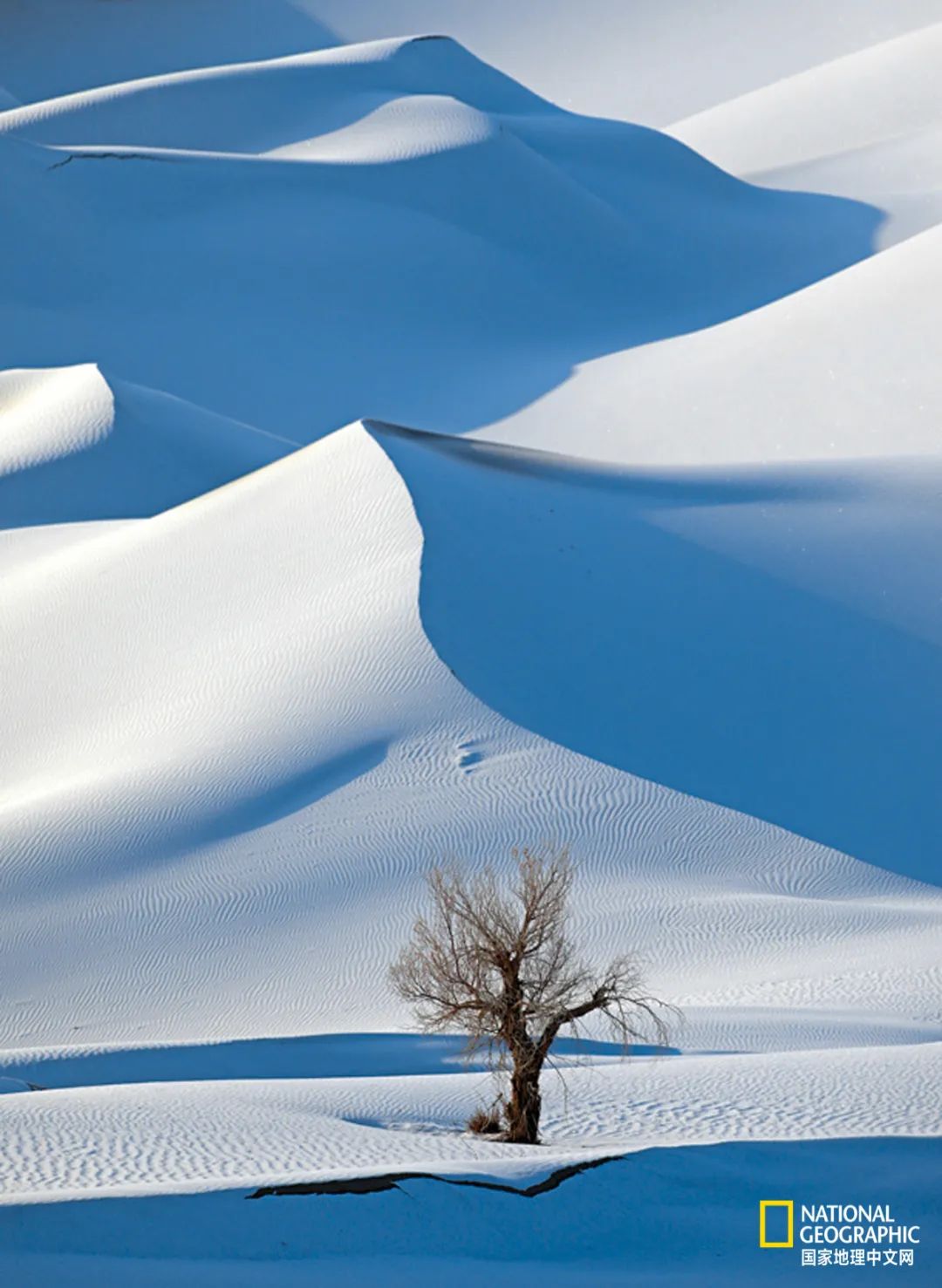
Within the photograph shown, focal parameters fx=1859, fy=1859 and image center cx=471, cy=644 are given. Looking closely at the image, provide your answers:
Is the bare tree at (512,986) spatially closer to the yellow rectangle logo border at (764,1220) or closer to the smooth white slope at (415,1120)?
the smooth white slope at (415,1120)

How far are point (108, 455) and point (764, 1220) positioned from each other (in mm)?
19054

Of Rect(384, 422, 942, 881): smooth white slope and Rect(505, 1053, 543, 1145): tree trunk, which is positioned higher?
Rect(384, 422, 942, 881): smooth white slope

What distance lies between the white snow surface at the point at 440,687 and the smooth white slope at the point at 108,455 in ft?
0.22

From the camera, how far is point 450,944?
7297 millimetres

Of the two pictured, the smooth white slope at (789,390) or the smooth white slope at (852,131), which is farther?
the smooth white slope at (852,131)

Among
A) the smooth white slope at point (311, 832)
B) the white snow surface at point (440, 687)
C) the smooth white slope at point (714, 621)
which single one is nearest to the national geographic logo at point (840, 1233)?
the white snow surface at point (440, 687)

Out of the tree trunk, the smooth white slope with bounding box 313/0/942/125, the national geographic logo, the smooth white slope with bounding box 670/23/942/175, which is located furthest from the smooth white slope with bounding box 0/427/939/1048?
the smooth white slope with bounding box 313/0/942/125

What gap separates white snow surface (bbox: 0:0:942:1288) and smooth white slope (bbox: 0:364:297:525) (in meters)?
0.07

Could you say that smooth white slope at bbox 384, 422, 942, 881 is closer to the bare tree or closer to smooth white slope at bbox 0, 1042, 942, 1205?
smooth white slope at bbox 0, 1042, 942, 1205

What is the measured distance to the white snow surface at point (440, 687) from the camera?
20.1ft

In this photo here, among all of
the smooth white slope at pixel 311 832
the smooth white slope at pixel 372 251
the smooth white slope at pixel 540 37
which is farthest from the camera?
the smooth white slope at pixel 540 37

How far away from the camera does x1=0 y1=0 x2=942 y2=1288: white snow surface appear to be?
6.12 meters

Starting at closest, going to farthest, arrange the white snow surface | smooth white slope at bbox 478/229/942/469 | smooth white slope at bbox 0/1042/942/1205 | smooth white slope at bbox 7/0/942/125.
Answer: smooth white slope at bbox 0/1042/942/1205
the white snow surface
smooth white slope at bbox 478/229/942/469
smooth white slope at bbox 7/0/942/125

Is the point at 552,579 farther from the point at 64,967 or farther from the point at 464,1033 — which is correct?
the point at 464,1033
